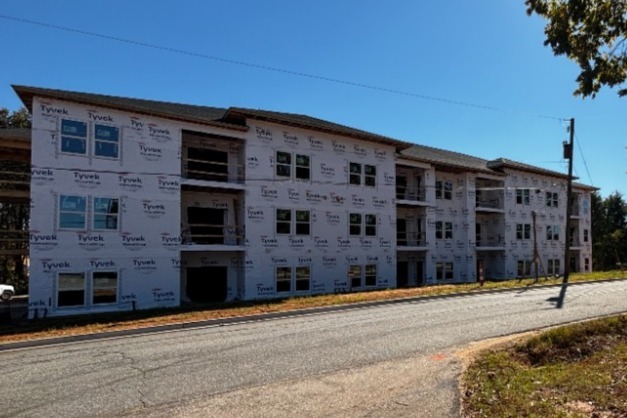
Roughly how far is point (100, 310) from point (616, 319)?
18350mm

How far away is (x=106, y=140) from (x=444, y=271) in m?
25.0

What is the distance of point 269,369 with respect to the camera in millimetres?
8867

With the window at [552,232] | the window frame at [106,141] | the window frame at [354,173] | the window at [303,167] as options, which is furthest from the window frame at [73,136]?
the window at [552,232]

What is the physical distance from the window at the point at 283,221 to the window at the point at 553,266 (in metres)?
28.6

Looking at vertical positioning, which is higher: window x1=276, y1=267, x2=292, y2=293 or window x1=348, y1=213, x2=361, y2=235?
window x1=348, y1=213, x2=361, y2=235

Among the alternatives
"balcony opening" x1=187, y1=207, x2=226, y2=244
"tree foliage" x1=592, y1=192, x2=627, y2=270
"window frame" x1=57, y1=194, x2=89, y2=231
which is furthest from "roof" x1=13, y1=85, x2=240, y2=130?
"tree foliage" x1=592, y1=192, x2=627, y2=270

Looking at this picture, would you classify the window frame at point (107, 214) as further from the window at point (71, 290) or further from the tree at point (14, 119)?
the tree at point (14, 119)

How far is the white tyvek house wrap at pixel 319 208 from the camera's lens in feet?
82.6

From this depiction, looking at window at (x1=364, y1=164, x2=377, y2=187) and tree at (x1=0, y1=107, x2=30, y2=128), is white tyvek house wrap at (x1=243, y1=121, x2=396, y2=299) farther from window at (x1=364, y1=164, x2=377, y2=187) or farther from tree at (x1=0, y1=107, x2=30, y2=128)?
tree at (x1=0, y1=107, x2=30, y2=128)

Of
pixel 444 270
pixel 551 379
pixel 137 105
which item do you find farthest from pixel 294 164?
pixel 551 379

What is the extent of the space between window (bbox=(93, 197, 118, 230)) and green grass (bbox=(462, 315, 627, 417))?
666 inches

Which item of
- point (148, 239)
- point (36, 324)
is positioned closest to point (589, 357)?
point (36, 324)

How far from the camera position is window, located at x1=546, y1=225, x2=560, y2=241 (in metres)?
44.4

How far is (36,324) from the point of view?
16.6 m
